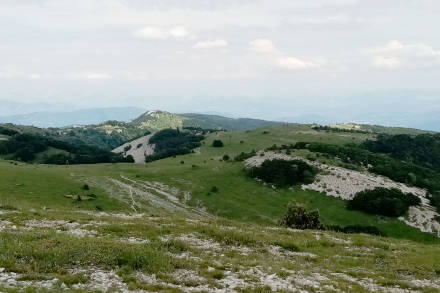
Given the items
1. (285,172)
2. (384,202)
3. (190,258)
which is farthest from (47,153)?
(190,258)

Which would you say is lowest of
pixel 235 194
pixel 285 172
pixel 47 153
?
pixel 47 153

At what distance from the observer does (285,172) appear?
314 feet

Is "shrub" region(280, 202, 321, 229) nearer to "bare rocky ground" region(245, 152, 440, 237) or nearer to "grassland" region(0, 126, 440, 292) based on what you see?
"grassland" region(0, 126, 440, 292)

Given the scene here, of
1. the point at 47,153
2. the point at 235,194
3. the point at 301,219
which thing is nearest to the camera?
the point at 301,219

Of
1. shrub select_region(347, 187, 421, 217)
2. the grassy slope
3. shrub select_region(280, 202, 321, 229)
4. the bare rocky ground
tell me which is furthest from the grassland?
the bare rocky ground

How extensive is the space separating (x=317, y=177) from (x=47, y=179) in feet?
200

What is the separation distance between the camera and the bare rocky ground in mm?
77619

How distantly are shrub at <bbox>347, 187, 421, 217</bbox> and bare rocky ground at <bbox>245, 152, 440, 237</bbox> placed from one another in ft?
5.42

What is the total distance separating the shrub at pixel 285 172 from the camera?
93988mm

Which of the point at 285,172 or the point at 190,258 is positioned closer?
the point at 190,258

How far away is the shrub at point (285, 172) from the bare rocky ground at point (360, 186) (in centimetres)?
256

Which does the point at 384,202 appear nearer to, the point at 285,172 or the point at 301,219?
the point at 285,172

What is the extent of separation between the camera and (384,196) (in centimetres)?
8300

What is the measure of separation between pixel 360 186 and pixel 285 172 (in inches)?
685
